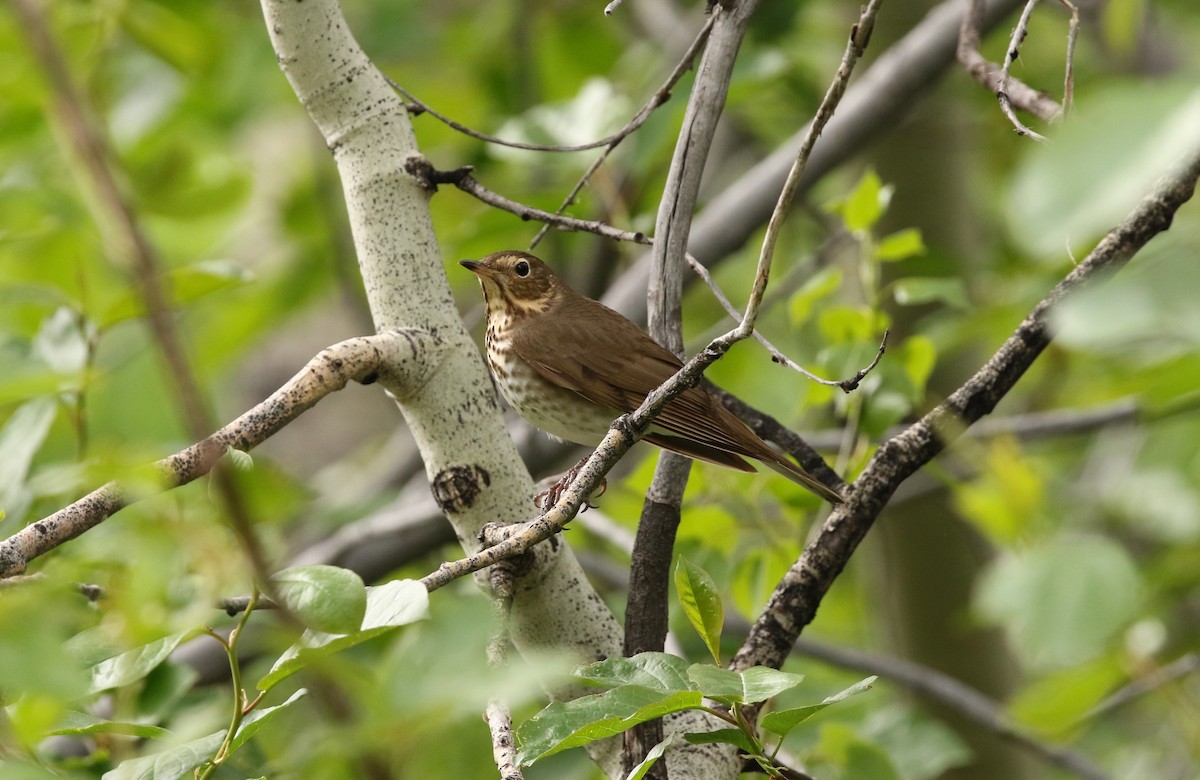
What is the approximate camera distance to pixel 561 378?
3125mm

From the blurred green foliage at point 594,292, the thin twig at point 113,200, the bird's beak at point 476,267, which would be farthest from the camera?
the bird's beak at point 476,267

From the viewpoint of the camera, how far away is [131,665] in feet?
4.59

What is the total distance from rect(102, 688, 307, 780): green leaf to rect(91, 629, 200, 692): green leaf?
92 millimetres

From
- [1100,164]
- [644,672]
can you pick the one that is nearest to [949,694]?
[644,672]

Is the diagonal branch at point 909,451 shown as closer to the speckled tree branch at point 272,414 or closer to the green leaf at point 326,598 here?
the speckled tree branch at point 272,414

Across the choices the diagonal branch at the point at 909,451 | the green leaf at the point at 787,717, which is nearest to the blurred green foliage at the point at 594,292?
the diagonal branch at the point at 909,451

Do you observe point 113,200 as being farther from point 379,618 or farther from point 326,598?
point 379,618

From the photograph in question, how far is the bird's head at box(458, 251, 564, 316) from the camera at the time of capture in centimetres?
358

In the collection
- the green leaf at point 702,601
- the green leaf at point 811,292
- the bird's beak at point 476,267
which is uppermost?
the bird's beak at point 476,267

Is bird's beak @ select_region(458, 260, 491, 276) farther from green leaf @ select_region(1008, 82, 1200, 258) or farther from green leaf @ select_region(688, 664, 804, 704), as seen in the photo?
green leaf @ select_region(1008, 82, 1200, 258)

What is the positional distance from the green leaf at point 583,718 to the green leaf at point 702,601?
0.90 ft

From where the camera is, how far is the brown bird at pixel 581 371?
2.52 m

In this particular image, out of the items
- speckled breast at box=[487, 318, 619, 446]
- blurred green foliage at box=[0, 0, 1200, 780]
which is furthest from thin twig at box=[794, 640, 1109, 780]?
speckled breast at box=[487, 318, 619, 446]

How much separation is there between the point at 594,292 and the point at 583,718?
333 centimetres
